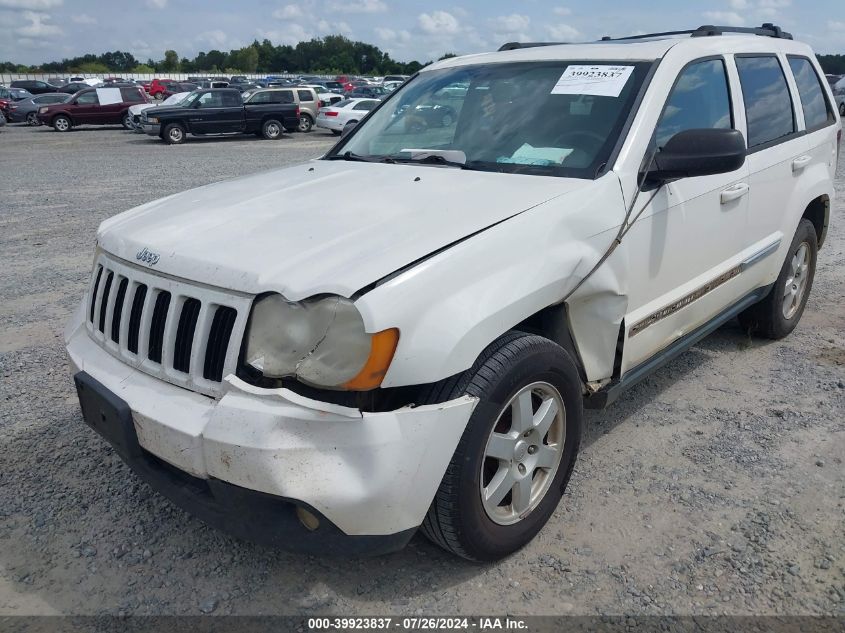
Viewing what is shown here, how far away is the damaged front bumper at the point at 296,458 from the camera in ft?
6.85

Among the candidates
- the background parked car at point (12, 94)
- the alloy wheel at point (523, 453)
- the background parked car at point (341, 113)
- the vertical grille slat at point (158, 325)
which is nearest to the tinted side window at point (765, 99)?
the alloy wheel at point (523, 453)

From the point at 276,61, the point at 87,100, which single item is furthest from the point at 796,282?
the point at 276,61

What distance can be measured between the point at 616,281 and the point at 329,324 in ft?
4.24

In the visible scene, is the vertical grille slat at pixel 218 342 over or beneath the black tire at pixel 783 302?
over

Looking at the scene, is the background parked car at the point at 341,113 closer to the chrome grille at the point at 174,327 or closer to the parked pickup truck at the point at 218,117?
the parked pickup truck at the point at 218,117

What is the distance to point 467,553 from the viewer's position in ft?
8.13

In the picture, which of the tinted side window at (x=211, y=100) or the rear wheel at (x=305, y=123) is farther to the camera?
the rear wheel at (x=305, y=123)

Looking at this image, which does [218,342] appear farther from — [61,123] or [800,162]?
[61,123]

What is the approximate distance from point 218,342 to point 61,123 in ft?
93.9

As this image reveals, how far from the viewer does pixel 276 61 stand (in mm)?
112688

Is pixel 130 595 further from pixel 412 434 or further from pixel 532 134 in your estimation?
pixel 532 134

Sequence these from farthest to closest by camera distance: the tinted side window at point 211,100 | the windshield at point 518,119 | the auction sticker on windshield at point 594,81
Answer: the tinted side window at point 211,100
the auction sticker on windshield at point 594,81
the windshield at point 518,119

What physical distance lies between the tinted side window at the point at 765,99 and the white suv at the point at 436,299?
5 centimetres

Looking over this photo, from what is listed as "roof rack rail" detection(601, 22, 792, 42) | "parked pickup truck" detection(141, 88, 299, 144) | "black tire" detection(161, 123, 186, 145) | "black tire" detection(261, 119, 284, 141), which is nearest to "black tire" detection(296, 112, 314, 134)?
"parked pickup truck" detection(141, 88, 299, 144)
